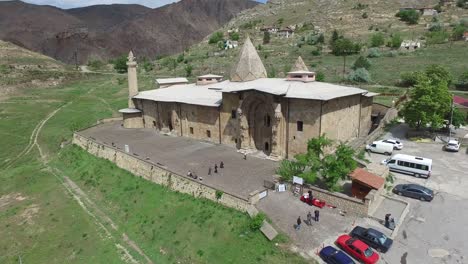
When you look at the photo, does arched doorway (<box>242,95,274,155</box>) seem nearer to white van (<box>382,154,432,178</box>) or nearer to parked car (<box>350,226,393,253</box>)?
white van (<box>382,154,432,178</box>)

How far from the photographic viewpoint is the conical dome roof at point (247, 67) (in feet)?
133

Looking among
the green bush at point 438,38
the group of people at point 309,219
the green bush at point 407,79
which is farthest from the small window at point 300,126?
the green bush at point 438,38

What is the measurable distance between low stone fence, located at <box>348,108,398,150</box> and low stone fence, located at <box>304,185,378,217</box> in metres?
11.3

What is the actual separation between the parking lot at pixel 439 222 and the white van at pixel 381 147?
3.84 meters

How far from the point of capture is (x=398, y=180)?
1120 inches

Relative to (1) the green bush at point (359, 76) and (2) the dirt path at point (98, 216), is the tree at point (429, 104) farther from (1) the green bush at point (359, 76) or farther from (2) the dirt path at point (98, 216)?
(2) the dirt path at point (98, 216)

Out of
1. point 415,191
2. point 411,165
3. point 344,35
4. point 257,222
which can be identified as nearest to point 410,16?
point 344,35

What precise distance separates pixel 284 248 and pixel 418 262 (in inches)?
283

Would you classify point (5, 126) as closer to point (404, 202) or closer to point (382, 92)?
point (404, 202)

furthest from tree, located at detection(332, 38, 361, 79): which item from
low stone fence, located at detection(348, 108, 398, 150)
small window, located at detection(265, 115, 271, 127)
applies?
small window, located at detection(265, 115, 271, 127)

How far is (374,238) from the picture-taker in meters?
19.6

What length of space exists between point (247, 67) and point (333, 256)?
87.7 feet

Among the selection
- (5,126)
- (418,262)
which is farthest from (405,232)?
(5,126)

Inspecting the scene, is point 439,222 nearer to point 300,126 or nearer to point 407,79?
point 300,126
